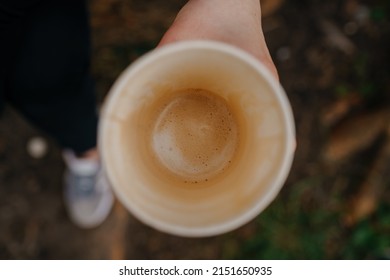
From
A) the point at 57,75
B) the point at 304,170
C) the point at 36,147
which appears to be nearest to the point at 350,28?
the point at 304,170

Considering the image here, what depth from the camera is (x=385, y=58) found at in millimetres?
2473

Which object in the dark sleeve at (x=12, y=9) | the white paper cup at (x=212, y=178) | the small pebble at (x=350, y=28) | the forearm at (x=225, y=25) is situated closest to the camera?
the white paper cup at (x=212, y=178)

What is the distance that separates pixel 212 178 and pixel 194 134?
20cm

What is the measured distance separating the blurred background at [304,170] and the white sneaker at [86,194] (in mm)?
43

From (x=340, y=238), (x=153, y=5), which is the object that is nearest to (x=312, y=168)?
(x=340, y=238)

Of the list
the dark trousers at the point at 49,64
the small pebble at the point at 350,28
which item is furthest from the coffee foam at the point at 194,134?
the small pebble at the point at 350,28

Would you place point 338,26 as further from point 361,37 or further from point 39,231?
point 39,231

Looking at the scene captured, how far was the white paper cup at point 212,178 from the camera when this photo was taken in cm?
102

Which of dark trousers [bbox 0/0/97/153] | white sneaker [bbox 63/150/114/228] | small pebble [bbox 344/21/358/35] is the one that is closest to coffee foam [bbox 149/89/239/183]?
dark trousers [bbox 0/0/97/153]

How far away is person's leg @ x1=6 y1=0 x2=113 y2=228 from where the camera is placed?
1.63m

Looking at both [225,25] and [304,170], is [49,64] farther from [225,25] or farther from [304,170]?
[304,170]

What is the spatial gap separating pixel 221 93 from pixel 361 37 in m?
1.44

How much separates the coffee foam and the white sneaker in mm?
1005

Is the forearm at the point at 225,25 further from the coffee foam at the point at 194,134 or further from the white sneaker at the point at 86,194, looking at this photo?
the white sneaker at the point at 86,194
